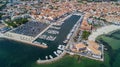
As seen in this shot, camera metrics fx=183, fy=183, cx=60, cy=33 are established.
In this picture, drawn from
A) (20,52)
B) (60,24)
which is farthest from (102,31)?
(20,52)

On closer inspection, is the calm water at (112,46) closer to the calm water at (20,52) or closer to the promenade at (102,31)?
the promenade at (102,31)

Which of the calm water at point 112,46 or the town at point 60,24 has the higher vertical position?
the town at point 60,24

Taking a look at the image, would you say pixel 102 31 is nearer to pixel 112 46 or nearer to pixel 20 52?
pixel 112 46

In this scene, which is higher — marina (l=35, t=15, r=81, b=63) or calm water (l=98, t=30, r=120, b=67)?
marina (l=35, t=15, r=81, b=63)

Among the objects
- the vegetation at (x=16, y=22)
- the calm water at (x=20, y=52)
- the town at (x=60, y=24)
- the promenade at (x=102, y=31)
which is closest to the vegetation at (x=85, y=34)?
the town at (x=60, y=24)

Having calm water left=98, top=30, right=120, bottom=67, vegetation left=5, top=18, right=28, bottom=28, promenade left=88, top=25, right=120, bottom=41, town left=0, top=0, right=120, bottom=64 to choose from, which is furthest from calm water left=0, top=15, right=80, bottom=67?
calm water left=98, top=30, right=120, bottom=67

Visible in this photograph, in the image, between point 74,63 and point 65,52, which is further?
point 65,52

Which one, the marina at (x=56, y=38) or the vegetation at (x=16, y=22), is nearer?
the marina at (x=56, y=38)

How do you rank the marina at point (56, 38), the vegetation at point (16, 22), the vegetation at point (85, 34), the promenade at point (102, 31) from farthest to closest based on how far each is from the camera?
the vegetation at point (16, 22) → the promenade at point (102, 31) → the vegetation at point (85, 34) → the marina at point (56, 38)

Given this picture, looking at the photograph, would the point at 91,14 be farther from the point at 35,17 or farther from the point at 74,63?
the point at 74,63

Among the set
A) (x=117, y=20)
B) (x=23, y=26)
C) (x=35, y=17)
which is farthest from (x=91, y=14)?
(x=23, y=26)

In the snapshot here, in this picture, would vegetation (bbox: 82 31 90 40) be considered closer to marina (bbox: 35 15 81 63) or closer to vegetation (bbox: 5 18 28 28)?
marina (bbox: 35 15 81 63)
